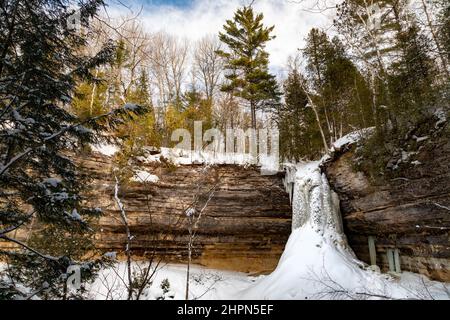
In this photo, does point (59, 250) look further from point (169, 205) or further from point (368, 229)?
point (368, 229)

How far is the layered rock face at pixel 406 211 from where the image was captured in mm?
8438

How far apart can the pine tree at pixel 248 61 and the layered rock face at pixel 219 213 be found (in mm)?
6551

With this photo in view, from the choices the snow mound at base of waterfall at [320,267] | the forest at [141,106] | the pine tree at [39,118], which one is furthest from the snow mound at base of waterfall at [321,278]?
the pine tree at [39,118]

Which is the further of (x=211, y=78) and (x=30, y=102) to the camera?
(x=211, y=78)

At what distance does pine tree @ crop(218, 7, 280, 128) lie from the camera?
20.2 meters

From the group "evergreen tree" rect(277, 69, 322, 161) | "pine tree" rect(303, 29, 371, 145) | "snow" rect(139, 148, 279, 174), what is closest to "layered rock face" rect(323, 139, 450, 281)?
"snow" rect(139, 148, 279, 174)

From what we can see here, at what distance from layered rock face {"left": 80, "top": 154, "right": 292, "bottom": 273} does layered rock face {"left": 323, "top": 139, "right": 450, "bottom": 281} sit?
3766mm

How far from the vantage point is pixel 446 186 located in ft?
27.1

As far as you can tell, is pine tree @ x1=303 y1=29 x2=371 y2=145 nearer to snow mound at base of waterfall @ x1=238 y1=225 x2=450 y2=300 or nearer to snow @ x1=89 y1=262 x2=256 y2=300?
snow mound at base of waterfall @ x1=238 y1=225 x2=450 y2=300

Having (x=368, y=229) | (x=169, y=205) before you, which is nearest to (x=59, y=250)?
(x=169, y=205)

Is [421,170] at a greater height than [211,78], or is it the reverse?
[211,78]

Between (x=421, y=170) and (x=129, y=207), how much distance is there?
12570 mm

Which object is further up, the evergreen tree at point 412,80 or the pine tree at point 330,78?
the pine tree at point 330,78

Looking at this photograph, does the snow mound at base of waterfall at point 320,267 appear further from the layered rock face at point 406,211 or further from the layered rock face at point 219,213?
the layered rock face at point 219,213
